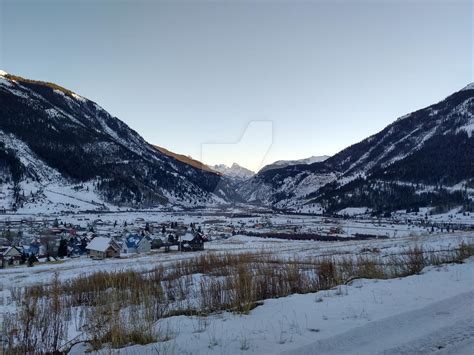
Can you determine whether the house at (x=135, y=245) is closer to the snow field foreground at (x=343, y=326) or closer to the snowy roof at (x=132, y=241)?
the snowy roof at (x=132, y=241)

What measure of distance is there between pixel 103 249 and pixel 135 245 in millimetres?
9473

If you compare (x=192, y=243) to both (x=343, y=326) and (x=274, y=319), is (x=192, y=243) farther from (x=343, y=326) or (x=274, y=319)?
(x=343, y=326)

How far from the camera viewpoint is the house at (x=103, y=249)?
4543 cm

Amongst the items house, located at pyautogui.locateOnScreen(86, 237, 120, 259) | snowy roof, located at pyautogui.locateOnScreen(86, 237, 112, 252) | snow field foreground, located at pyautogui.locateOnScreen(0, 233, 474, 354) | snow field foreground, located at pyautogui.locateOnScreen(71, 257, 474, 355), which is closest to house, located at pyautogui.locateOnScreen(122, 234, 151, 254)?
house, located at pyautogui.locateOnScreen(86, 237, 120, 259)

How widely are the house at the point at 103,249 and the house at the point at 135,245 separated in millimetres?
6308

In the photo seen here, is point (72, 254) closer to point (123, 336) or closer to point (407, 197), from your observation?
point (123, 336)

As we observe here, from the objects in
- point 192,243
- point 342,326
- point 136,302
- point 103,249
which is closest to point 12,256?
point 103,249

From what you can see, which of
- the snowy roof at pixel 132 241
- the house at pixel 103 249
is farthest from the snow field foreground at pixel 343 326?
the snowy roof at pixel 132 241

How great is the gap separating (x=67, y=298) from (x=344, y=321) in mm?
7586

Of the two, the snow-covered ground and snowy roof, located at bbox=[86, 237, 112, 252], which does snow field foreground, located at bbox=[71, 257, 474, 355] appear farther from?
snowy roof, located at bbox=[86, 237, 112, 252]

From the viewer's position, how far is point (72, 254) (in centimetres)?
5153

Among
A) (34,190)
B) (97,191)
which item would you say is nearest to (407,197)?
(97,191)

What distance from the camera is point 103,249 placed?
45406mm

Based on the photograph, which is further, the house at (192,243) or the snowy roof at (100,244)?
the house at (192,243)
